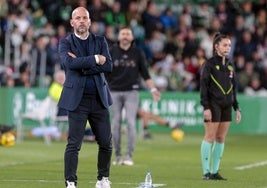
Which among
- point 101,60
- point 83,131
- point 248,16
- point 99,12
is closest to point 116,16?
point 99,12

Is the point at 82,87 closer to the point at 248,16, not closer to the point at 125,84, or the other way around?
the point at 125,84

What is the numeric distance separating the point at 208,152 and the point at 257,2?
23021mm

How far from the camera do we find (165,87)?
106ft

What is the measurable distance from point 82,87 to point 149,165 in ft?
20.6

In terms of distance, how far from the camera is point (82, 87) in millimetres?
12969

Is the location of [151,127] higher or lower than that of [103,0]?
lower

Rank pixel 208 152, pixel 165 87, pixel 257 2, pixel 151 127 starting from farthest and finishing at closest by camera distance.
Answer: pixel 257 2 < pixel 165 87 < pixel 151 127 < pixel 208 152

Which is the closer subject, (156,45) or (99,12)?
(99,12)

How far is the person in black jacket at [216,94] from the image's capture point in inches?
618

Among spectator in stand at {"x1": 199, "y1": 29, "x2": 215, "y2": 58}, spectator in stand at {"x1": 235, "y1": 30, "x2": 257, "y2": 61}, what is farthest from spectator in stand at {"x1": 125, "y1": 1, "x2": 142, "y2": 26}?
spectator in stand at {"x1": 235, "y1": 30, "x2": 257, "y2": 61}

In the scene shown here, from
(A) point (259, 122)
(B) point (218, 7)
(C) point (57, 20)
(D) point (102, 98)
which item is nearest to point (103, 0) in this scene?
(C) point (57, 20)

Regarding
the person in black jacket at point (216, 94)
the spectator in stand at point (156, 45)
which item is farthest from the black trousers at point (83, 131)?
the spectator in stand at point (156, 45)

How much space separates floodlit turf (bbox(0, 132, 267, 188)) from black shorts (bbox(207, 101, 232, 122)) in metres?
0.95

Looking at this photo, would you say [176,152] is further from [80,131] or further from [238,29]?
[238,29]
